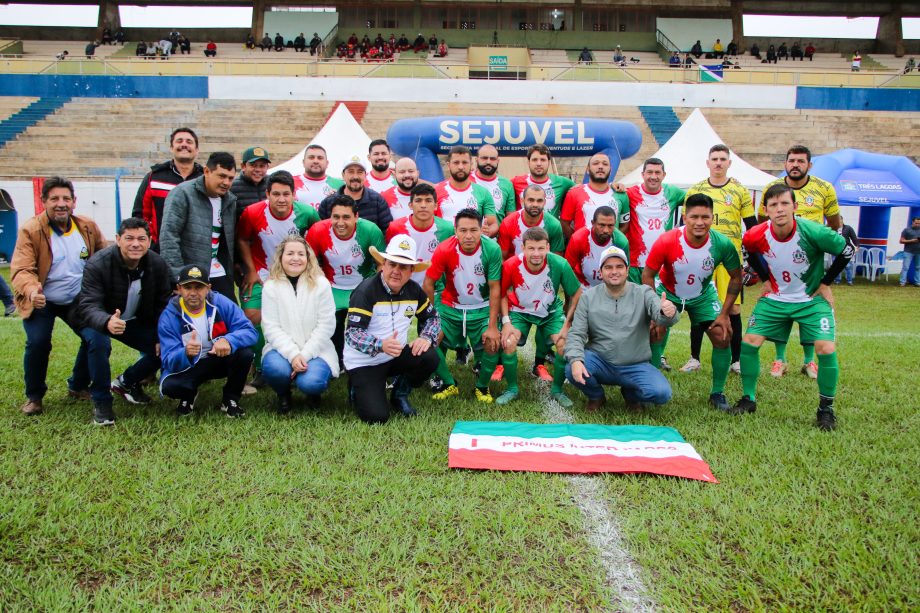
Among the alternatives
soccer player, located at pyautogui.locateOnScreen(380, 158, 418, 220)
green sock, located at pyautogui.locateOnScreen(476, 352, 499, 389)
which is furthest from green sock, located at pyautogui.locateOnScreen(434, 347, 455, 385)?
soccer player, located at pyautogui.locateOnScreen(380, 158, 418, 220)

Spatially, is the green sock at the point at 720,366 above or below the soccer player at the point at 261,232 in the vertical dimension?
below

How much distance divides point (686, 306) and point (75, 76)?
25659mm

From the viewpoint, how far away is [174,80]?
79.9 ft

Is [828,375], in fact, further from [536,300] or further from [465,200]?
[465,200]

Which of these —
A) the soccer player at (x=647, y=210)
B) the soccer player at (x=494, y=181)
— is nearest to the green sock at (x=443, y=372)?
the soccer player at (x=494, y=181)

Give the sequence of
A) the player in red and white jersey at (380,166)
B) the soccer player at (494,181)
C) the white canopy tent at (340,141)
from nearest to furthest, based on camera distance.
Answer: the soccer player at (494,181) → the player in red and white jersey at (380,166) → the white canopy tent at (340,141)

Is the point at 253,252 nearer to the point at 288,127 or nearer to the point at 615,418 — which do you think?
the point at 615,418

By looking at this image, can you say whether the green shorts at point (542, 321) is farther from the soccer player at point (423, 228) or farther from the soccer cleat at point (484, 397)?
the soccer player at point (423, 228)

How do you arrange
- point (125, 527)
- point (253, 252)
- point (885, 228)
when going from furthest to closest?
point (885, 228) → point (253, 252) → point (125, 527)

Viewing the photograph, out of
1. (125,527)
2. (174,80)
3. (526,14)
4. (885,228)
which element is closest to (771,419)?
(125,527)

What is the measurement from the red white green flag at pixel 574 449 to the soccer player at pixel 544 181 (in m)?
3.06

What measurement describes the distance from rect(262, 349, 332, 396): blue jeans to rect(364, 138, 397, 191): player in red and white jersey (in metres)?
2.74

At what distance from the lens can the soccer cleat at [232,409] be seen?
4.66 metres

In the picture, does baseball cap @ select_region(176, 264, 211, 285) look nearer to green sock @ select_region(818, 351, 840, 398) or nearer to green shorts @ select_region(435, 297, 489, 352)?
green shorts @ select_region(435, 297, 489, 352)
